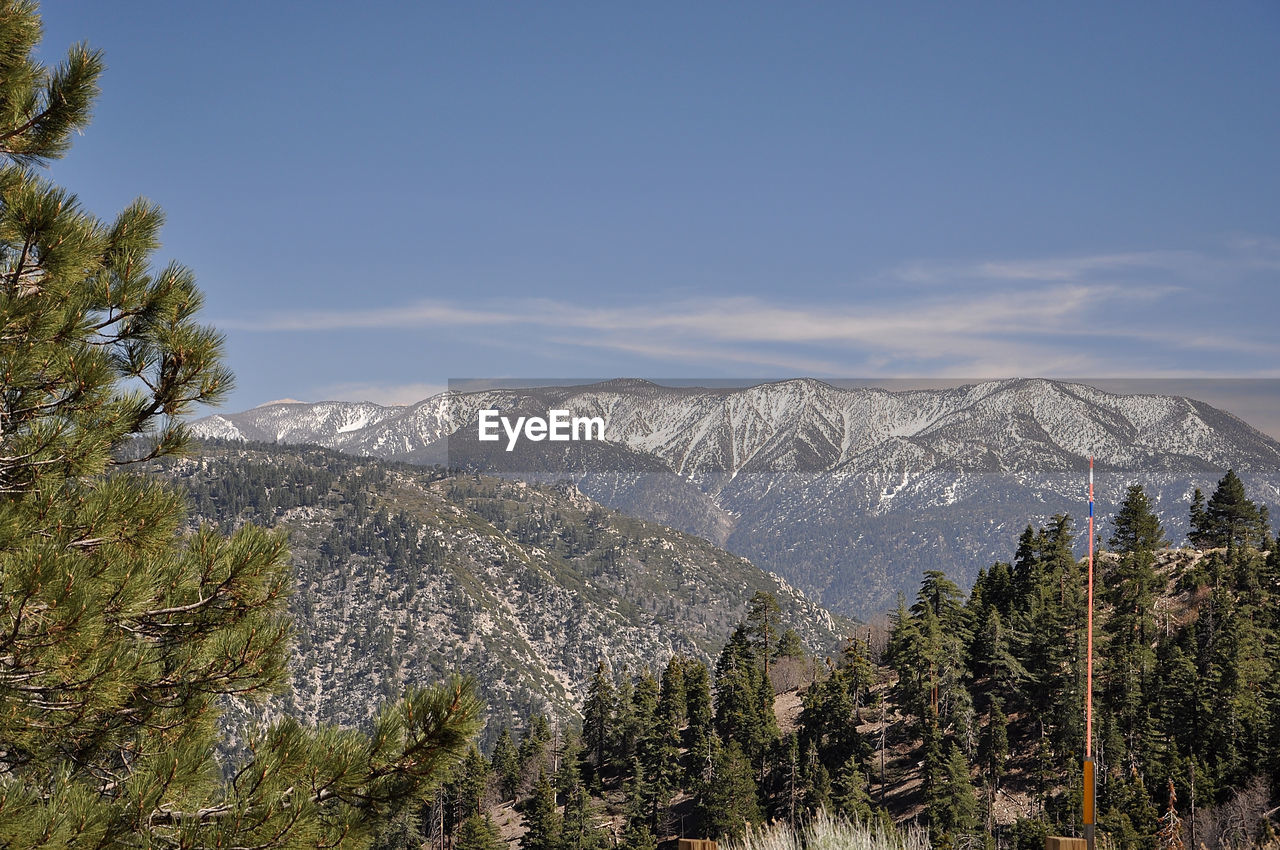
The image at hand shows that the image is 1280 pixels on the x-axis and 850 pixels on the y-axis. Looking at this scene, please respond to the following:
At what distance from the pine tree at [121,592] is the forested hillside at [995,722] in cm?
4308

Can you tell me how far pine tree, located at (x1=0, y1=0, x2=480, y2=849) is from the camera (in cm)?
661

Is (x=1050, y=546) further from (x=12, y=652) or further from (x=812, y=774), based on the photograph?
(x=12, y=652)

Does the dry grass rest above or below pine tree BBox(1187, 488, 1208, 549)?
above

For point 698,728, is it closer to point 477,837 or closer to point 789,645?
point 789,645

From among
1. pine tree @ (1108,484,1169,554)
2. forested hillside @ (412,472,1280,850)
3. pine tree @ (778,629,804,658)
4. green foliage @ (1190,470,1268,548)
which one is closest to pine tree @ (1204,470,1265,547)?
green foliage @ (1190,470,1268,548)

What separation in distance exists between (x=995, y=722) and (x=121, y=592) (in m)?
62.7

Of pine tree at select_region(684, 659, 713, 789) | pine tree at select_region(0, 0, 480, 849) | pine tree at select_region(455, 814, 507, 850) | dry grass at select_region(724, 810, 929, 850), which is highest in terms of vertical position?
pine tree at select_region(0, 0, 480, 849)

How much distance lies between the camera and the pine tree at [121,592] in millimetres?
6609

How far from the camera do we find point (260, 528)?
7883 mm

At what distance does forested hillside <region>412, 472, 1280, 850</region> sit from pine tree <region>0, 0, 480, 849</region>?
43082mm

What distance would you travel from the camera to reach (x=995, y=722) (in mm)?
61750

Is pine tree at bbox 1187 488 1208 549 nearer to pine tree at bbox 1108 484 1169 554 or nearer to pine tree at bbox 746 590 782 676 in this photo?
pine tree at bbox 1108 484 1169 554

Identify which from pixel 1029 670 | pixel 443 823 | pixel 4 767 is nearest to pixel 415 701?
pixel 4 767

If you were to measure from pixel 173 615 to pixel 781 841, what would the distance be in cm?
566
